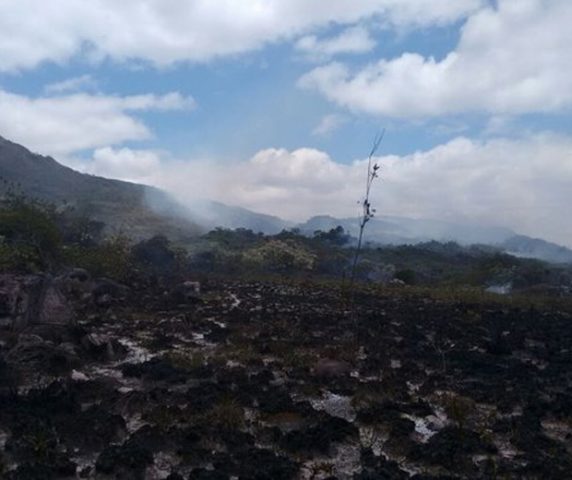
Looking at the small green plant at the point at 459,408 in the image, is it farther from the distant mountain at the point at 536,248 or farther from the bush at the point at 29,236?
the distant mountain at the point at 536,248

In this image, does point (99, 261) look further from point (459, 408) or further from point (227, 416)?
point (459, 408)

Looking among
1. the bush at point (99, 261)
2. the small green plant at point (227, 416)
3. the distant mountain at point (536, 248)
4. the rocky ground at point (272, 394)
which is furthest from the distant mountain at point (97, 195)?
the distant mountain at point (536, 248)

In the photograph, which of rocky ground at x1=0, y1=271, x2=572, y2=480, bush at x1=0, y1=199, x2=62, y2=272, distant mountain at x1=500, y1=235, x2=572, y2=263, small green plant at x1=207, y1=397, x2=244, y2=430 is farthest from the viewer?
distant mountain at x1=500, y1=235, x2=572, y2=263

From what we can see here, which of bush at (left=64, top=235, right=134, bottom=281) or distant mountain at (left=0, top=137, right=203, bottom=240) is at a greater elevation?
distant mountain at (left=0, top=137, right=203, bottom=240)

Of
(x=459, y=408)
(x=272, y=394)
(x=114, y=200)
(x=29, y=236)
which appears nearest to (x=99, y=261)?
(x=29, y=236)

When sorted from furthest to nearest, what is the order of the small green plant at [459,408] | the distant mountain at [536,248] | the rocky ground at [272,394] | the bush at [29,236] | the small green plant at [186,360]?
the distant mountain at [536,248] → the bush at [29,236] → the small green plant at [186,360] → the small green plant at [459,408] → the rocky ground at [272,394]

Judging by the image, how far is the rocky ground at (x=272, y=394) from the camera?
844 cm

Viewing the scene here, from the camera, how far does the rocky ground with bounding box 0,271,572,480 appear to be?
8.44m

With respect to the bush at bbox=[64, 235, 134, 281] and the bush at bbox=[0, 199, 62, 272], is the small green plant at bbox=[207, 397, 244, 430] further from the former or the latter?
the bush at bbox=[64, 235, 134, 281]

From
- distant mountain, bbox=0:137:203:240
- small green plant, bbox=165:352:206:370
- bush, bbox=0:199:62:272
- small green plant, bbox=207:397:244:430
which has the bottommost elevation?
small green plant, bbox=165:352:206:370

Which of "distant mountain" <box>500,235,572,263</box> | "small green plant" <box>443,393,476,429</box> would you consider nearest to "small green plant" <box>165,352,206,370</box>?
"small green plant" <box>443,393,476,429</box>

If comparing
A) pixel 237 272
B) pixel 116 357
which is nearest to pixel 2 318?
pixel 116 357

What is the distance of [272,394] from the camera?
11.5m

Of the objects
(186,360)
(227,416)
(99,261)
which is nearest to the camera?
(227,416)
